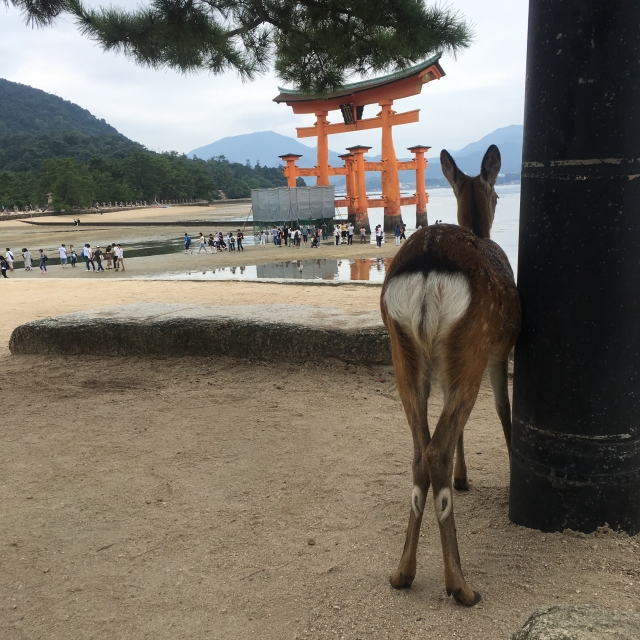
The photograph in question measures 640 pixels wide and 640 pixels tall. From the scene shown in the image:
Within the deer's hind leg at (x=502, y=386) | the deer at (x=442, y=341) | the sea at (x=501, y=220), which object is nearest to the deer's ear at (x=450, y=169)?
the deer at (x=442, y=341)

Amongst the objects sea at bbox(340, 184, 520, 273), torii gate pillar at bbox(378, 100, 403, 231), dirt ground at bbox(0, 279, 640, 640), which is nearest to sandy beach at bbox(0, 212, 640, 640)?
dirt ground at bbox(0, 279, 640, 640)

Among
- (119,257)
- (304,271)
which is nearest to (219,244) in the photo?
(119,257)

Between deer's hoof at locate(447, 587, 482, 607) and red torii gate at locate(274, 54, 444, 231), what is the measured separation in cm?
2839

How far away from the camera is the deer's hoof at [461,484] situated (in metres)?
2.98

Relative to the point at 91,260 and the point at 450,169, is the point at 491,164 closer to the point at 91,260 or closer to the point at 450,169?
the point at 450,169

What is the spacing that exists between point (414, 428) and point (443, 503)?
0.30 m

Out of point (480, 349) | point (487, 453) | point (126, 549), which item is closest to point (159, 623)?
point (126, 549)

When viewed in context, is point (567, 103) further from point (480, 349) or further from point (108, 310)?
point (108, 310)

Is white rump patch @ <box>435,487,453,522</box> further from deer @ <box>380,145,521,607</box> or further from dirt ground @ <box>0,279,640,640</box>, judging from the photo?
dirt ground @ <box>0,279,640,640</box>

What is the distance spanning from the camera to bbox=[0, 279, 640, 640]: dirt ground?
2084 mm

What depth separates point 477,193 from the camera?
115 inches

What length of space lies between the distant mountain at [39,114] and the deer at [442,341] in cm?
13082

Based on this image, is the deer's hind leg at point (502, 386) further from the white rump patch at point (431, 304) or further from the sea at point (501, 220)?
the sea at point (501, 220)

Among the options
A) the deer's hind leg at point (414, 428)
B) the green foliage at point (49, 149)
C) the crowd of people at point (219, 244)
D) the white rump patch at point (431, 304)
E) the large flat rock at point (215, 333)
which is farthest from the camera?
the green foliage at point (49, 149)
